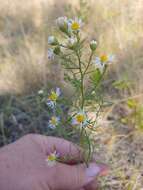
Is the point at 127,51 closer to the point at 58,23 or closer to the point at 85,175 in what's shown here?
the point at 85,175

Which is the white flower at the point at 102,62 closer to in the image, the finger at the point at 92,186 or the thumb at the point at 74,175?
the thumb at the point at 74,175

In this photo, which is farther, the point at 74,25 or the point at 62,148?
the point at 62,148

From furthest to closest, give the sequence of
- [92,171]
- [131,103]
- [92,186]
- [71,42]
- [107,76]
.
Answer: [107,76] → [131,103] → [92,186] → [92,171] → [71,42]

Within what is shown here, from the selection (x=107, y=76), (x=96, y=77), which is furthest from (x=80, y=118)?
(x=107, y=76)

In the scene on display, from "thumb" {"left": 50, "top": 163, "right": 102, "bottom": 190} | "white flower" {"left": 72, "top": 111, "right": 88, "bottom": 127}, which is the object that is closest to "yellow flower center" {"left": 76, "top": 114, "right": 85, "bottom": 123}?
"white flower" {"left": 72, "top": 111, "right": 88, "bottom": 127}

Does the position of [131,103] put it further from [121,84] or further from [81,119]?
[81,119]

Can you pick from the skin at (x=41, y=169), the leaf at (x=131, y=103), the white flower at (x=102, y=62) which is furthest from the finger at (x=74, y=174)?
the leaf at (x=131, y=103)

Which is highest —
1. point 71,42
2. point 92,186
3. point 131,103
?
point 71,42
